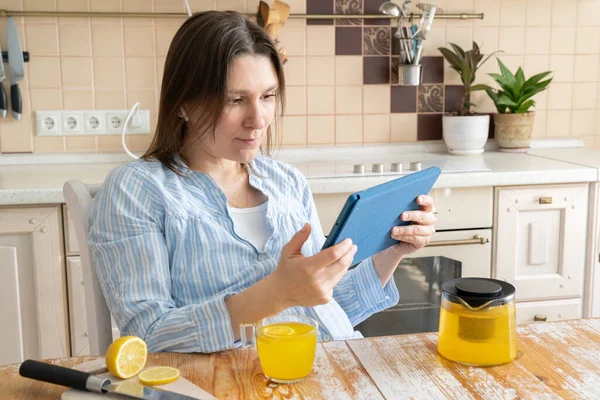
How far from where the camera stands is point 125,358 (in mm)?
921

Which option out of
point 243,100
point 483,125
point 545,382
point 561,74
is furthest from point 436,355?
point 561,74

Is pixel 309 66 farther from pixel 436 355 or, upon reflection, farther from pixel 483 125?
pixel 436 355

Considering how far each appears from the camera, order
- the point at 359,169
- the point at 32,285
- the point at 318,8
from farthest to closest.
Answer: the point at 318,8 < the point at 359,169 < the point at 32,285

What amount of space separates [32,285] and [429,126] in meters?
1.55

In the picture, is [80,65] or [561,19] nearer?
[80,65]

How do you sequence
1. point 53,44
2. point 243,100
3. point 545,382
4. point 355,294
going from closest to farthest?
point 545,382 → point 243,100 → point 355,294 → point 53,44

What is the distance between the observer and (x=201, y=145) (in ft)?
4.40

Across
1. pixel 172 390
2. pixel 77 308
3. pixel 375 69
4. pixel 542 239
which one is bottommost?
pixel 77 308

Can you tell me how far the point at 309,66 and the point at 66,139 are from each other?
2.98 ft

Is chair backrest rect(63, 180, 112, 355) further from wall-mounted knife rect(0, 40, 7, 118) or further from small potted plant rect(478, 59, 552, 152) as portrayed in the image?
small potted plant rect(478, 59, 552, 152)

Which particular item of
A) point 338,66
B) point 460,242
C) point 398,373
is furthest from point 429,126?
point 398,373

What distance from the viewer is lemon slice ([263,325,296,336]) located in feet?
3.10

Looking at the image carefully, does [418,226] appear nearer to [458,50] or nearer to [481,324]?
[481,324]

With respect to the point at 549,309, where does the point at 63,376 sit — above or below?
above
